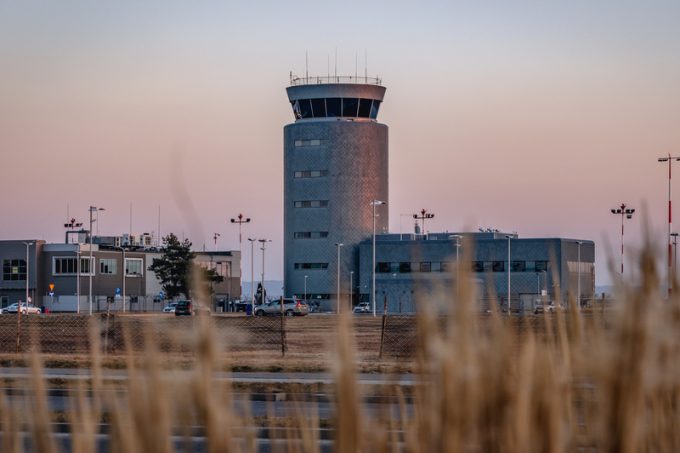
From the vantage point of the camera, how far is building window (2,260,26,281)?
112 metres

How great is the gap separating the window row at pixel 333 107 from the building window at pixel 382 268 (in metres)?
15.6

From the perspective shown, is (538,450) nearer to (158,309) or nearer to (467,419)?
(467,419)

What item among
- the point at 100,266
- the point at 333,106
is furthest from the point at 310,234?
the point at 100,266

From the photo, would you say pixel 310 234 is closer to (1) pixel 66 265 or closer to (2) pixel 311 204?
(2) pixel 311 204

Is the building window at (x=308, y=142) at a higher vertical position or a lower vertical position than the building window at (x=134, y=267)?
A: higher

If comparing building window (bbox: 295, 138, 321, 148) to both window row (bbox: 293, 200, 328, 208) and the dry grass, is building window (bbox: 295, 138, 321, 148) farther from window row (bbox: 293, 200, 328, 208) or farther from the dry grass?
the dry grass

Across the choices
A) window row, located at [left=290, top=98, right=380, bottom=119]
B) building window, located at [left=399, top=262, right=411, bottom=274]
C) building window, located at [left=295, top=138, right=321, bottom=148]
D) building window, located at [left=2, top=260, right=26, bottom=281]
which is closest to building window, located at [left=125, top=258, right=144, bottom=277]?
building window, located at [left=2, top=260, right=26, bottom=281]

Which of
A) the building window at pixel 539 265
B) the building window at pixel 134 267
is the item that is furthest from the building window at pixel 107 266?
the building window at pixel 539 265

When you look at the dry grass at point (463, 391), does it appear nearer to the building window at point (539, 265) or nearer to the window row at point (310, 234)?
the building window at point (539, 265)

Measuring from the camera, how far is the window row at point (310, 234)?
117 m

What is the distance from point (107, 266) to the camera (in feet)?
379

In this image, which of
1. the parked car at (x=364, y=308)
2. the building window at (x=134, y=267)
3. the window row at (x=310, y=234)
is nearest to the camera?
the parked car at (x=364, y=308)

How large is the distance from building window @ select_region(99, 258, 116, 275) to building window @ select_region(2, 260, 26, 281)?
24.5 feet

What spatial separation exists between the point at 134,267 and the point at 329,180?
22.4 m
